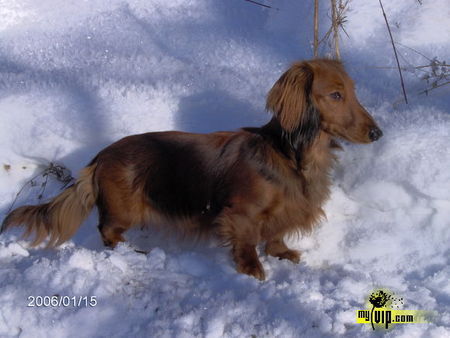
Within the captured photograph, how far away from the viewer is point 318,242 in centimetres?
293

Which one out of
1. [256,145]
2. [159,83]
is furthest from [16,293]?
[159,83]

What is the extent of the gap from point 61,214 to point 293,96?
1.35 meters

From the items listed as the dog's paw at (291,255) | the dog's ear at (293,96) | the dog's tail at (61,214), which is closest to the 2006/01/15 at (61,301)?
the dog's tail at (61,214)

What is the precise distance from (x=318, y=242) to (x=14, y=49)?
2.90m

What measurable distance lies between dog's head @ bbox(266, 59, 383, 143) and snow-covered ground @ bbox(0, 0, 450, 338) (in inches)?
24.5

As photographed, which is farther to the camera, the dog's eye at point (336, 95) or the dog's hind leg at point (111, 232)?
the dog's hind leg at point (111, 232)

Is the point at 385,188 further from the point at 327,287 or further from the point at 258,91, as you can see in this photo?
the point at 258,91

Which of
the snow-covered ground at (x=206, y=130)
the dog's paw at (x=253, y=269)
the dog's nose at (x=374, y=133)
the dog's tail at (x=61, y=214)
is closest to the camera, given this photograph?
the snow-covered ground at (x=206, y=130)

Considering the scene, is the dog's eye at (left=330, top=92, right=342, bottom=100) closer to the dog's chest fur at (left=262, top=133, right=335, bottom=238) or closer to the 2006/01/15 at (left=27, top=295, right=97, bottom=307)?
the dog's chest fur at (left=262, top=133, right=335, bottom=238)

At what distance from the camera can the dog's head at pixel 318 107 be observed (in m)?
2.48

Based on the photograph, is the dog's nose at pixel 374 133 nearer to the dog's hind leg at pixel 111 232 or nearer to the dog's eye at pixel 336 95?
the dog's eye at pixel 336 95

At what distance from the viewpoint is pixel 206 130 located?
11.6 feet

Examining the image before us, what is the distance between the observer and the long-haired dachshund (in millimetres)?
2504

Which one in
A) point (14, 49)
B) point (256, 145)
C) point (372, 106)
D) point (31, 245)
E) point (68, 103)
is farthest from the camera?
point (14, 49)
